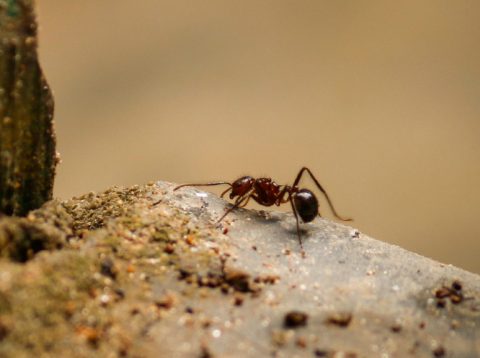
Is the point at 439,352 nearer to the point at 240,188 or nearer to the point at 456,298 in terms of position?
the point at 456,298

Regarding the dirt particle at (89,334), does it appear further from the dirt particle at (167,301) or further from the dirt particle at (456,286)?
the dirt particle at (456,286)

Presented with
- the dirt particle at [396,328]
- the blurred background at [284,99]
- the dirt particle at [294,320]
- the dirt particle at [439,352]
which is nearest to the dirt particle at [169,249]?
the dirt particle at [294,320]

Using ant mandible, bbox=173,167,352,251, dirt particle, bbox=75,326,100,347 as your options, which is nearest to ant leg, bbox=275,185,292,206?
ant mandible, bbox=173,167,352,251

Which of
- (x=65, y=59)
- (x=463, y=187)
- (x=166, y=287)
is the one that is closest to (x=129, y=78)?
(x=65, y=59)

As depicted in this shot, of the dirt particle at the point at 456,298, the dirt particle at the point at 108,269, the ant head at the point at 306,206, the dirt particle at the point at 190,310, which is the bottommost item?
the dirt particle at the point at 190,310

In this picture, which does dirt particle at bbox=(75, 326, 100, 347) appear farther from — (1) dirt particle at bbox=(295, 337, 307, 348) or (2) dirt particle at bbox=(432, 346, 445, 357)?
(2) dirt particle at bbox=(432, 346, 445, 357)

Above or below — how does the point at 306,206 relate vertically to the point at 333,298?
above

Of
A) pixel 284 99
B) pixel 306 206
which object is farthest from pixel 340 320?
pixel 284 99
